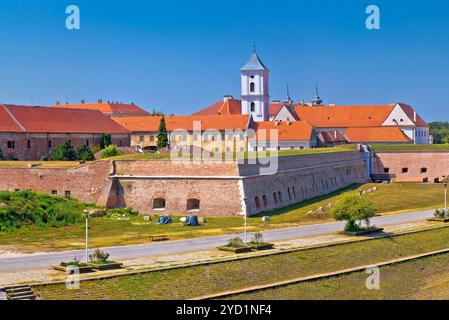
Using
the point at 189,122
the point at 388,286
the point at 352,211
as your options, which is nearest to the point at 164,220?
the point at 352,211

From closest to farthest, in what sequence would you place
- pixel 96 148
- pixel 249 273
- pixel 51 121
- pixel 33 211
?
pixel 249 273 → pixel 33 211 → pixel 51 121 → pixel 96 148

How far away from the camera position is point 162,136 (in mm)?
67375

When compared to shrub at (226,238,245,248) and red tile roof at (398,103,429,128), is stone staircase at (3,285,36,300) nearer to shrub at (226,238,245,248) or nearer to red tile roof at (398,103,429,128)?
shrub at (226,238,245,248)

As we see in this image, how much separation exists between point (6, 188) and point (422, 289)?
25.1m

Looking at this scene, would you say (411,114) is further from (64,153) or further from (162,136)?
(64,153)

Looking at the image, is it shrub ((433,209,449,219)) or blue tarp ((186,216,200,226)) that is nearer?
blue tarp ((186,216,200,226))

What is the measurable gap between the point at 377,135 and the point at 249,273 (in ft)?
163

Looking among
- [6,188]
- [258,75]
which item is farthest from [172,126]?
[6,188]

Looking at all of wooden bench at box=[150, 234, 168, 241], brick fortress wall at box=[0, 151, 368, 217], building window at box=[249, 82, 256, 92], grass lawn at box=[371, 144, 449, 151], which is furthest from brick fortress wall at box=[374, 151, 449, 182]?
wooden bench at box=[150, 234, 168, 241]

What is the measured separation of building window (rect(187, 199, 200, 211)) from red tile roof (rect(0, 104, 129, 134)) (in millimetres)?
19280

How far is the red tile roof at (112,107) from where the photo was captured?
300ft

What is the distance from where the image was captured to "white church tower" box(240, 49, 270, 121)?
3073 inches

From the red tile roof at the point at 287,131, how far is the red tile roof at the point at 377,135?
7812 millimetres
